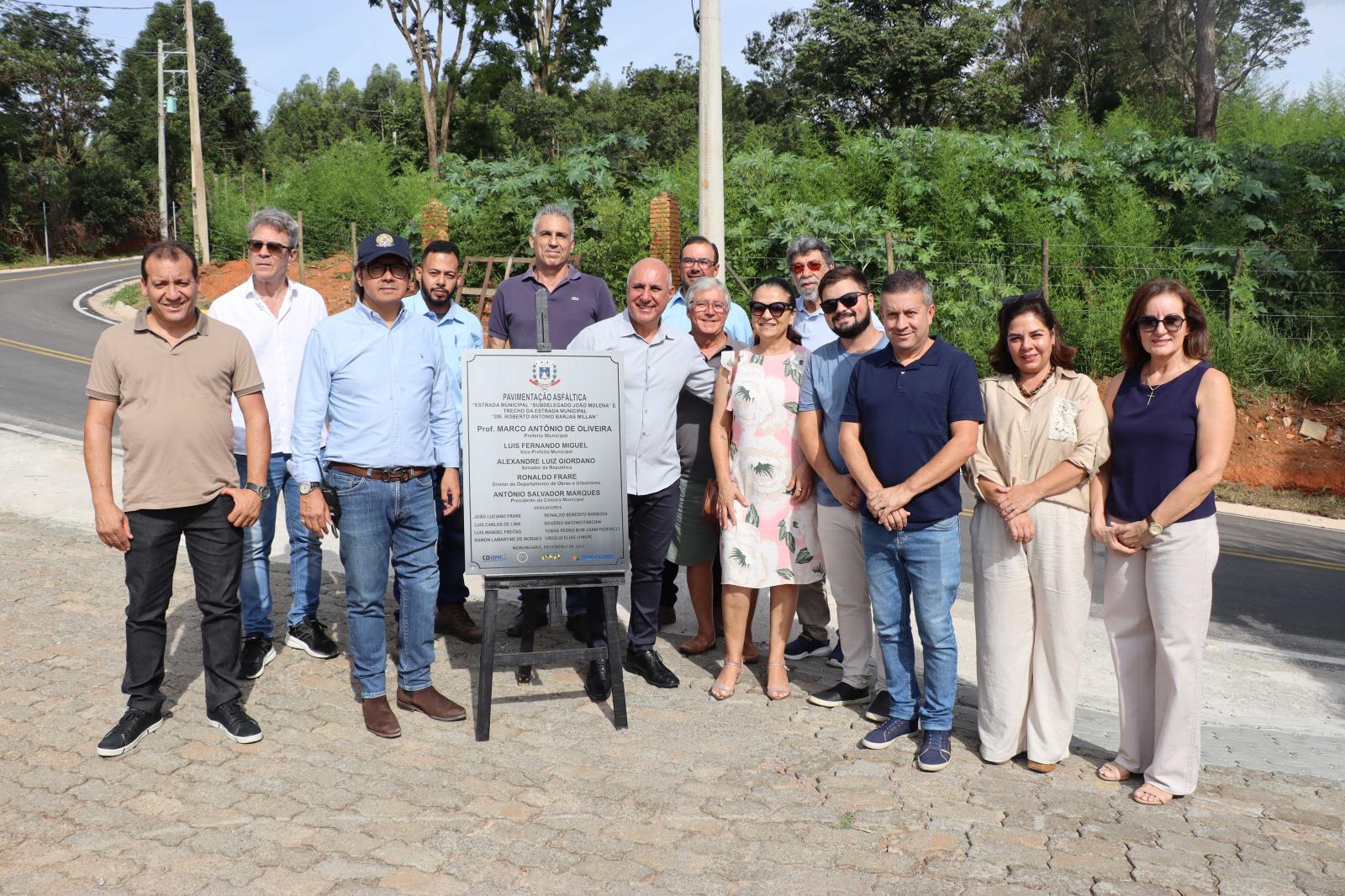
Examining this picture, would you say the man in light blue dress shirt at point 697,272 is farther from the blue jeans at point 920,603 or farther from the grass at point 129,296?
the grass at point 129,296

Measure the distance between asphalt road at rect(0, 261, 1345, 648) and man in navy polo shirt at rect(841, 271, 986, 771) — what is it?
306cm

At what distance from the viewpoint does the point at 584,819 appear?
4.06 m

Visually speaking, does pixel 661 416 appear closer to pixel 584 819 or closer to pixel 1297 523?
pixel 584 819

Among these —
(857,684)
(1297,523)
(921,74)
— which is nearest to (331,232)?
(921,74)

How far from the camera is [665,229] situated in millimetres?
18406

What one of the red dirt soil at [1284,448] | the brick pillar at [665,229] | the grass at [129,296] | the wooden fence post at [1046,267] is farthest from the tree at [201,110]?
the red dirt soil at [1284,448]

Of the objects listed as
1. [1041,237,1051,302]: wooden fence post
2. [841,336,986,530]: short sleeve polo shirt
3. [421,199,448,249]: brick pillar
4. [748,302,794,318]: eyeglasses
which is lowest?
[841,336,986,530]: short sleeve polo shirt

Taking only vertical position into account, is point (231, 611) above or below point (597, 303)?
below

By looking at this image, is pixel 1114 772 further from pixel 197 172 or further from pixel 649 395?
pixel 197 172

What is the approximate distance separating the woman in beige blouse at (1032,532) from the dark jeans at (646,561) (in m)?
1.58

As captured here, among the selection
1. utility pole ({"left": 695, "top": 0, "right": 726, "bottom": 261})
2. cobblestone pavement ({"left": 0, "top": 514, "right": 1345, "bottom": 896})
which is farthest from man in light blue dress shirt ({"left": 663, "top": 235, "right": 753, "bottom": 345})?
utility pole ({"left": 695, "top": 0, "right": 726, "bottom": 261})

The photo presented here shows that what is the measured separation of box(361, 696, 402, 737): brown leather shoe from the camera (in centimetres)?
482

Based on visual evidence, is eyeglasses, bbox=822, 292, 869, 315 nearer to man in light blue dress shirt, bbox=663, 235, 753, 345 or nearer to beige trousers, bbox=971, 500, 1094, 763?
beige trousers, bbox=971, 500, 1094, 763

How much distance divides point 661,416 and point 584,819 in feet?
6.81
